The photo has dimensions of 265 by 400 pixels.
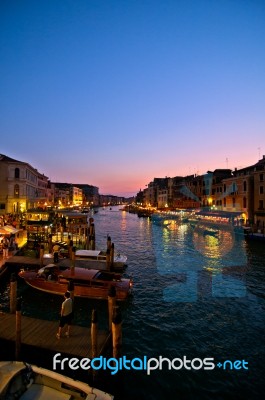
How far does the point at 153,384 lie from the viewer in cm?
873

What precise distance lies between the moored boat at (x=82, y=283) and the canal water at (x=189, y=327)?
499mm

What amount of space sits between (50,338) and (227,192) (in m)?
57.8

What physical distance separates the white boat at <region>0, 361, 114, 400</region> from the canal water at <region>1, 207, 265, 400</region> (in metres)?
2.36

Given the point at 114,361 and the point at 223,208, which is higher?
the point at 223,208

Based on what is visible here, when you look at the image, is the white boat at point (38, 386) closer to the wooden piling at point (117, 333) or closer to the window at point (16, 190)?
the wooden piling at point (117, 333)

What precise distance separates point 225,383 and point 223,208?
57494 mm

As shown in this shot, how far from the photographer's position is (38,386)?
6816 mm

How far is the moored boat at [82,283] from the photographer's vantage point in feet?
50.1

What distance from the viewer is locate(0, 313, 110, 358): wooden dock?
862cm

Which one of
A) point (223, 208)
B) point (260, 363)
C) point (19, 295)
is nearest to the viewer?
point (260, 363)

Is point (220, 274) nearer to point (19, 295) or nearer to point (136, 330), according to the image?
point (136, 330)

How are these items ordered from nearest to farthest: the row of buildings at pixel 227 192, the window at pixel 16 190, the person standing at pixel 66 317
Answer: the person standing at pixel 66 317 → the row of buildings at pixel 227 192 → the window at pixel 16 190

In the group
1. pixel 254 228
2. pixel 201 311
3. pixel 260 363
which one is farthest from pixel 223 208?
pixel 260 363

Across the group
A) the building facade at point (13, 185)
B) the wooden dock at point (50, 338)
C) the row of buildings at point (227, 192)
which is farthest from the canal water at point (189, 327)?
the building facade at point (13, 185)
